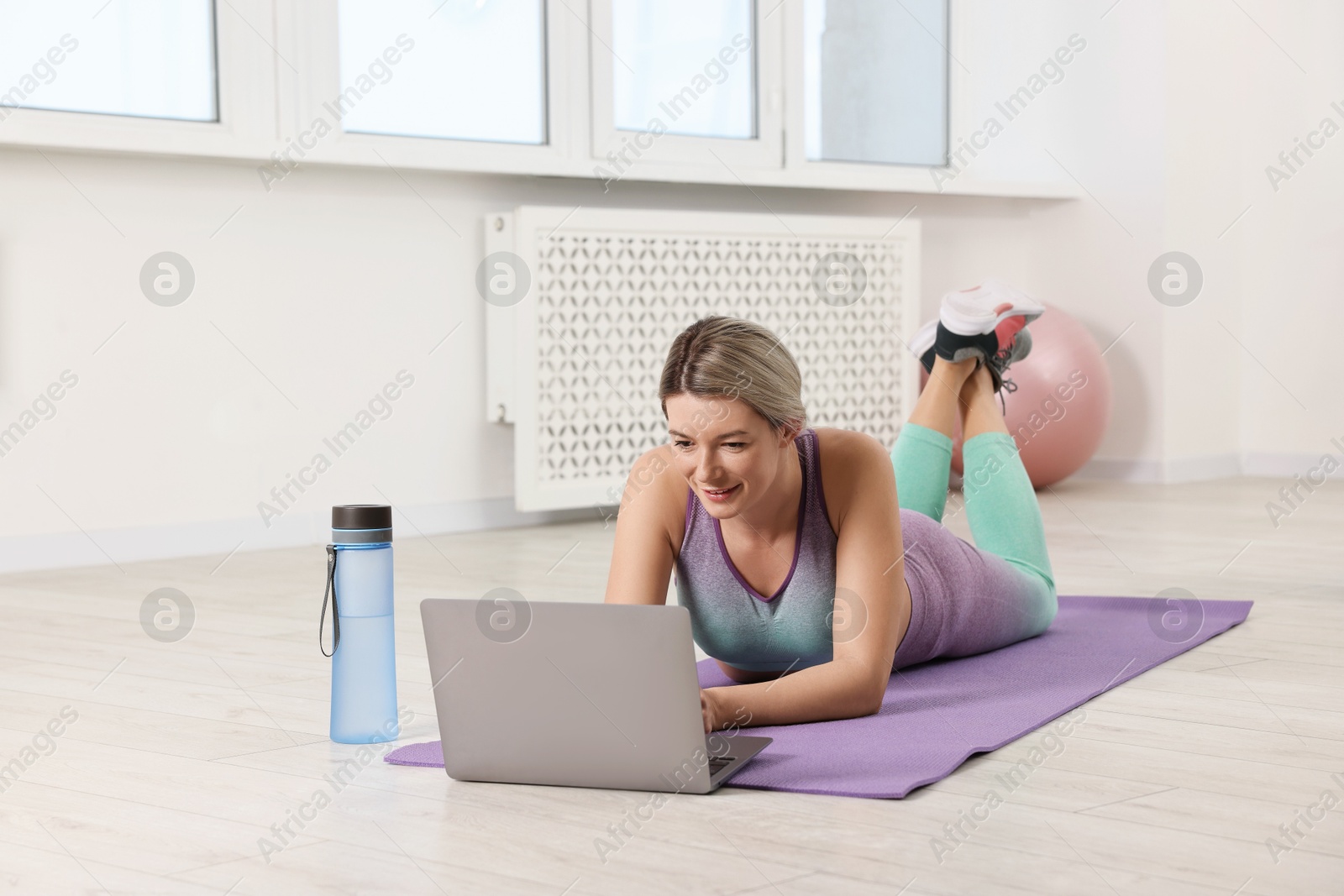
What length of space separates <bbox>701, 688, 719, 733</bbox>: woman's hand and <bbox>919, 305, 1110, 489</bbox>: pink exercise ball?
9.25ft

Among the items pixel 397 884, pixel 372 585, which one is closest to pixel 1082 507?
pixel 372 585

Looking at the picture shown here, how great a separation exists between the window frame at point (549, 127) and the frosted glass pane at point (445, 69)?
5 cm

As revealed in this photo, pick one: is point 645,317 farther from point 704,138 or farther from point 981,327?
point 981,327

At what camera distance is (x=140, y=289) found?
334cm

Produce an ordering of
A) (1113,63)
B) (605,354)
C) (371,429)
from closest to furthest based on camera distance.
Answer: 1. (371,429)
2. (605,354)
3. (1113,63)

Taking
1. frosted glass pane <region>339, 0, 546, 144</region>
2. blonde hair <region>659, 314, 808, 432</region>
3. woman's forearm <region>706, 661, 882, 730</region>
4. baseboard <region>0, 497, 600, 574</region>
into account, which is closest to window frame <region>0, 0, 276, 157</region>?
frosted glass pane <region>339, 0, 546, 144</region>

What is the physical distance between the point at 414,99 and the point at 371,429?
2.70ft

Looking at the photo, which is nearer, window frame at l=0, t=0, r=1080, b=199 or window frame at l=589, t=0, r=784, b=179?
window frame at l=0, t=0, r=1080, b=199

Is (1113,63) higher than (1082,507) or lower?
higher

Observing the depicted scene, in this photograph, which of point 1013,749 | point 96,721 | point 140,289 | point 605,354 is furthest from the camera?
point 605,354

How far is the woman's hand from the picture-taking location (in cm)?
155

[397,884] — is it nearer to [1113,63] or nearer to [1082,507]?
[1082,507]

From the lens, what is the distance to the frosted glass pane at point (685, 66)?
410 cm

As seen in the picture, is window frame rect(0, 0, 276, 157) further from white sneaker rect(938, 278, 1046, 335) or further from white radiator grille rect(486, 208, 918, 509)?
white sneaker rect(938, 278, 1046, 335)
